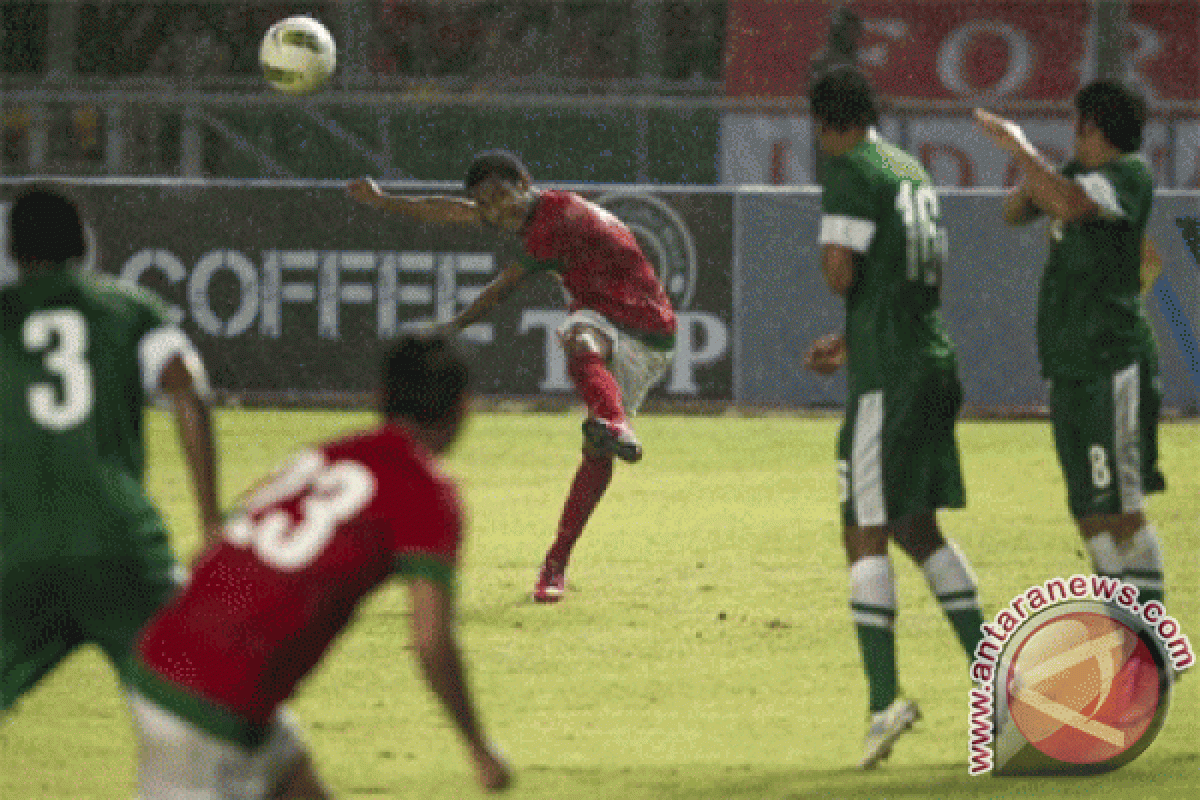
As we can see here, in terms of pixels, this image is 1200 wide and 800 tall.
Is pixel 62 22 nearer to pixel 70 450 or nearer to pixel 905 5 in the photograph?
pixel 905 5

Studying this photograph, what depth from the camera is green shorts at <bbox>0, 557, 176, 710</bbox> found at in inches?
204

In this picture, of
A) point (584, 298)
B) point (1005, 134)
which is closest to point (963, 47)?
point (584, 298)

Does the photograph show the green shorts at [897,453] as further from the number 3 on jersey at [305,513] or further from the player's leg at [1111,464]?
the number 3 on jersey at [305,513]

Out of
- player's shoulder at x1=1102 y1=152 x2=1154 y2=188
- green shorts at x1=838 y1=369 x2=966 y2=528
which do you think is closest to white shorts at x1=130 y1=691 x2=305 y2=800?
green shorts at x1=838 y1=369 x2=966 y2=528

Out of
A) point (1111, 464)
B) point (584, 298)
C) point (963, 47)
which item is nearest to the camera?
point (1111, 464)

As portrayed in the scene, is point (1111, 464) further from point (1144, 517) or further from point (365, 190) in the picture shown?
point (365, 190)

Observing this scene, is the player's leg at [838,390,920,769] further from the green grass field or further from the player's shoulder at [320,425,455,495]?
the player's shoulder at [320,425,455,495]

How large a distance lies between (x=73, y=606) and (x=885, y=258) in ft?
10.1

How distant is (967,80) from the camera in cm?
2694

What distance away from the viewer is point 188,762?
4.42 m

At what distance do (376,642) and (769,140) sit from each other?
50.0 ft

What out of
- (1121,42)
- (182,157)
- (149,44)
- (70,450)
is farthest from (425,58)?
(70,450)

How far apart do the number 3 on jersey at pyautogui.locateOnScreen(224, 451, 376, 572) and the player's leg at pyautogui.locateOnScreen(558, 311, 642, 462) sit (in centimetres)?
580

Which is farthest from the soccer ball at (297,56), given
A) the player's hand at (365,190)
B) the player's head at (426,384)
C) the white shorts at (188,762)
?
the white shorts at (188,762)
